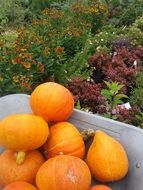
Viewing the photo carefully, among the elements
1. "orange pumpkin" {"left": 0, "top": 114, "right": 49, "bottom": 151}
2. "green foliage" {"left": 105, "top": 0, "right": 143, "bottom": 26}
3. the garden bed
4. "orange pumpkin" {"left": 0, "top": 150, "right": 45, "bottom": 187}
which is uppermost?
"orange pumpkin" {"left": 0, "top": 114, "right": 49, "bottom": 151}

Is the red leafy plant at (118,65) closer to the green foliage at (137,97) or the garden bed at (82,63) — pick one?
the garden bed at (82,63)

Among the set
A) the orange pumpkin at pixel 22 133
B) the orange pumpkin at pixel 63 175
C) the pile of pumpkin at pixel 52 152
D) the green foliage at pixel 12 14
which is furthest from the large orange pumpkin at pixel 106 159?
the green foliage at pixel 12 14

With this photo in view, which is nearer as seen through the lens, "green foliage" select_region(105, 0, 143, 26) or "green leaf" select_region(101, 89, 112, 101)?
"green leaf" select_region(101, 89, 112, 101)

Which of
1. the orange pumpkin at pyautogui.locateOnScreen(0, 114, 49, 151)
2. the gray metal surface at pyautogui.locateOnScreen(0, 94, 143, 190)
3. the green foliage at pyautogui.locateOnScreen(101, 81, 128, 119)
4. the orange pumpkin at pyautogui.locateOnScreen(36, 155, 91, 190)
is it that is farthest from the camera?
the green foliage at pyautogui.locateOnScreen(101, 81, 128, 119)

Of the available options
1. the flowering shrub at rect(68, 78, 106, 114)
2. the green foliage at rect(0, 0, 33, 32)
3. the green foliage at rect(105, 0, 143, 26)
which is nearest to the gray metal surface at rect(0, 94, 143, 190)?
the flowering shrub at rect(68, 78, 106, 114)

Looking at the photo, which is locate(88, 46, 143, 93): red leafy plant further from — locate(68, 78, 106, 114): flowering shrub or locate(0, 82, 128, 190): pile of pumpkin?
locate(0, 82, 128, 190): pile of pumpkin

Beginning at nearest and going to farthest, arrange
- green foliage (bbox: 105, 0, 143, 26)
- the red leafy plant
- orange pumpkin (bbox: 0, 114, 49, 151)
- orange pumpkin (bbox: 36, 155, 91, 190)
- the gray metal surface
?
orange pumpkin (bbox: 36, 155, 91, 190)
orange pumpkin (bbox: 0, 114, 49, 151)
the gray metal surface
the red leafy plant
green foliage (bbox: 105, 0, 143, 26)

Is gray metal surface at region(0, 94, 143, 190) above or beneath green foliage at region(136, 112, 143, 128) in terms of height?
above

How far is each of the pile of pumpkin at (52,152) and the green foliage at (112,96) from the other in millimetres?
1056

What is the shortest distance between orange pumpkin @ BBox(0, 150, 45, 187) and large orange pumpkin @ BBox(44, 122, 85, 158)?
3.3 inches

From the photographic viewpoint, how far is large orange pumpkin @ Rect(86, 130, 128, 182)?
7.43 ft

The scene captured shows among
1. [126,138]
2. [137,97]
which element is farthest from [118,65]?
[126,138]

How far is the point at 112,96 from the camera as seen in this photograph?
11.7ft

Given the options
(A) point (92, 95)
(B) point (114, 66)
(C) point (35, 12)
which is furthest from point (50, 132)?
(C) point (35, 12)
